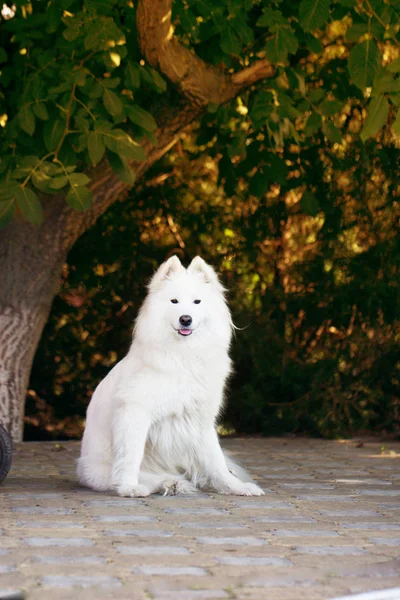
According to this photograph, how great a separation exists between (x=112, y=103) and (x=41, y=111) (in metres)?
0.62

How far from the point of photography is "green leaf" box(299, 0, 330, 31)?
6629mm

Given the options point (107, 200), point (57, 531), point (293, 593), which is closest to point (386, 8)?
point (107, 200)

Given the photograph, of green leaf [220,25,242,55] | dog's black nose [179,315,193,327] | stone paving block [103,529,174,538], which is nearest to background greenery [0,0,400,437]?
green leaf [220,25,242,55]

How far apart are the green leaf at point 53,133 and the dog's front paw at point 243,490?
3.11 meters

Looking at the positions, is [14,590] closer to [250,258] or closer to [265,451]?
[265,451]

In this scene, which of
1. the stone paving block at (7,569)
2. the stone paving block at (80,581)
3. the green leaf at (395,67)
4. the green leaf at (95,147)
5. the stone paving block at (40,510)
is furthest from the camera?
the green leaf at (95,147)

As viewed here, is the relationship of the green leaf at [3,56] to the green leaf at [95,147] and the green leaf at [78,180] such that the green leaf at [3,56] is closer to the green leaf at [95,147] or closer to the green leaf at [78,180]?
the green leaf at [95,147]

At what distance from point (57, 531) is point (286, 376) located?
20.6 feet

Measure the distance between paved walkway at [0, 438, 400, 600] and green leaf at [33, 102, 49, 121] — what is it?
2689 mm

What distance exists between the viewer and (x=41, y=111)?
26.1ft

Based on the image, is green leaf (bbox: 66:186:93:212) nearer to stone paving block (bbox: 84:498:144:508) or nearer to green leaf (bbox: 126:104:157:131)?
green leaf (bbox: 126:104:157:131)

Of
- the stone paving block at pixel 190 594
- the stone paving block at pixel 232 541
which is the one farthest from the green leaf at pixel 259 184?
the stone paving block at pixel 190 594

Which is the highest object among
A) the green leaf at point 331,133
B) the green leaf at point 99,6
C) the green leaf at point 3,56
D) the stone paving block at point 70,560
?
the green leaf at point 99,6

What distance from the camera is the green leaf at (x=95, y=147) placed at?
7.46 meters
